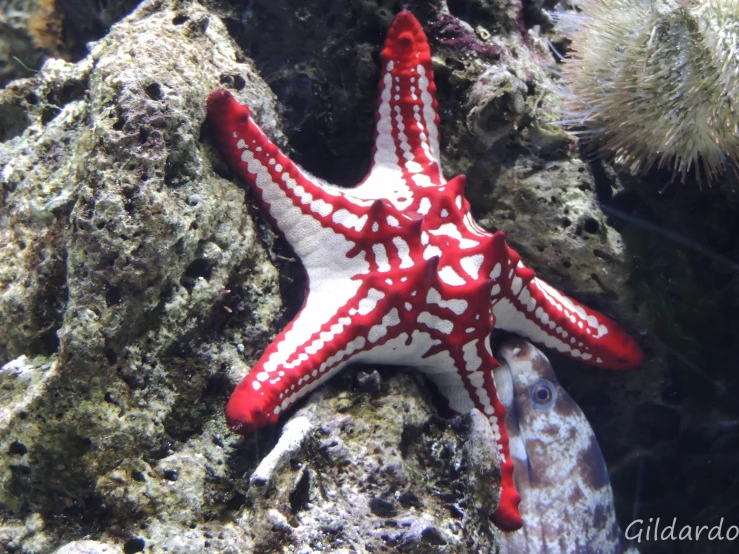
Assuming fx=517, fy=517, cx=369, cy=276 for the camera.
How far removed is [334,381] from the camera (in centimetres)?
252

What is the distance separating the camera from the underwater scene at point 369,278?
80.7 inches

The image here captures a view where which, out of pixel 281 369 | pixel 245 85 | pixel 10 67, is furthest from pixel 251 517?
pixel 10 67

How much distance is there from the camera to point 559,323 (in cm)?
300

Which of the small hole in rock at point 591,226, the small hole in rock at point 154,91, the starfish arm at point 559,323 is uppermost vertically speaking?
the small hole in rock at point 154,91

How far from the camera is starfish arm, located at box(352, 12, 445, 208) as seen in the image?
2.85 m

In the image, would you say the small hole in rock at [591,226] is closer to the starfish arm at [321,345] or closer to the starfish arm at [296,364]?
the starfish arm at [321,345]

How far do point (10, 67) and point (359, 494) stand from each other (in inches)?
171

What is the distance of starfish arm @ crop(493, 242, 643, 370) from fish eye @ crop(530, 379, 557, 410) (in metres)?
0.24

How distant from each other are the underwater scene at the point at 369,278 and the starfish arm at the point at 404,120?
16mm

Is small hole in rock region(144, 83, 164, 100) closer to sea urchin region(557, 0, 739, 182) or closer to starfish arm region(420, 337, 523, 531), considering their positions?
starfish arm region(420, 337, 523, 531)

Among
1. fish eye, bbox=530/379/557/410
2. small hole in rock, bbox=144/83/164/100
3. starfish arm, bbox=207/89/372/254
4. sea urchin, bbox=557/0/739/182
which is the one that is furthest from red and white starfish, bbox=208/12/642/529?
sea urchin, bbox=557/0/739/182

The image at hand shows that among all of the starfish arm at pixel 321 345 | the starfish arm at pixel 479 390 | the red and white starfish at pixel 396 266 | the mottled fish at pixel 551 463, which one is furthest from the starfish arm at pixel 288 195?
the mottled fish at pixel 551 463

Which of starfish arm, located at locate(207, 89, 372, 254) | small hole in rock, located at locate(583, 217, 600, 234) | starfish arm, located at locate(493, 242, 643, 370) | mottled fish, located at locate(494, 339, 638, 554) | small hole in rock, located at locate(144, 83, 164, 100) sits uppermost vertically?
small hole in rock, located at locate(144, 83, 164, 100)

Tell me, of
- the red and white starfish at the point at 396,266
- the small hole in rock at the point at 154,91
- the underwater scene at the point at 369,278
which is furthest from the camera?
the red and white starfish at the point at 396,266
